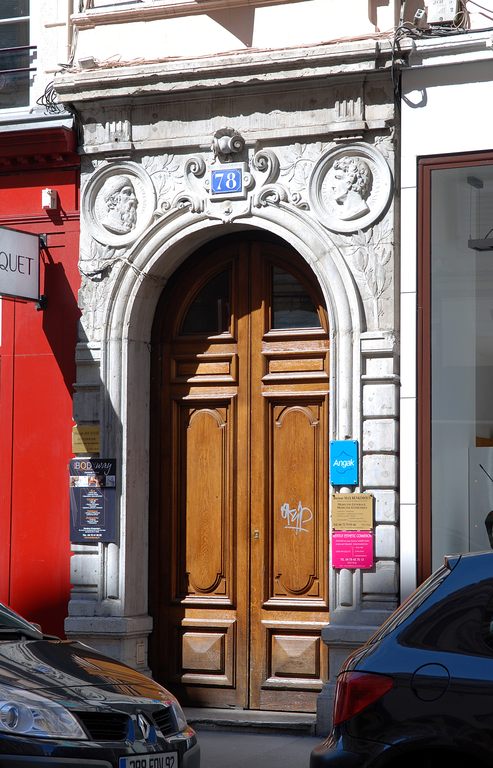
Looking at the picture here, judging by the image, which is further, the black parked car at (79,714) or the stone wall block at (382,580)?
the stone wall block at (382,580)

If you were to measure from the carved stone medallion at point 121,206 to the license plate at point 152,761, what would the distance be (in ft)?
17.9

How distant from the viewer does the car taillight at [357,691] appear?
5.47 m

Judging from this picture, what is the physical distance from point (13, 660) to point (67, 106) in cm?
605

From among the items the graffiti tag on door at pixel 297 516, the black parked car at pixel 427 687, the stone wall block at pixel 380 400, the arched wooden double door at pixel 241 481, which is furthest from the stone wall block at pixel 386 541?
the black parked car at pixel 427 687

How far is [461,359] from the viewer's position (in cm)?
1020

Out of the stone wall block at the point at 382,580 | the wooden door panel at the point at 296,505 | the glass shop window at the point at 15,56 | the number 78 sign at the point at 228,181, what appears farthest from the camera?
the glass shop window at the point at 15,56

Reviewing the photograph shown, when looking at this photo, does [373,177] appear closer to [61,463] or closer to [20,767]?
[61,463]

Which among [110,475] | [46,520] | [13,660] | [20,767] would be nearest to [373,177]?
[110,475]

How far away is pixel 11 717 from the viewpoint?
6113mm

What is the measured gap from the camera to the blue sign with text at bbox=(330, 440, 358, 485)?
10117 mm

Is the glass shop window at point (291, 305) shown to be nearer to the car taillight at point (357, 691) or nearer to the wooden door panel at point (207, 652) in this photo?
the wooden door panel at point (207, 652)

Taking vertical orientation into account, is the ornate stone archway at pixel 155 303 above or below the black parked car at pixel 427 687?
above

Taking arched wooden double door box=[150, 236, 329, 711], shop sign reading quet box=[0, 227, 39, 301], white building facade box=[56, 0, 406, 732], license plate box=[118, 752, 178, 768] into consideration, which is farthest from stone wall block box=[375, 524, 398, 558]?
shop sign reading quet box=[0, 227, 39, 301]

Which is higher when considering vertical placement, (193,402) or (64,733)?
(193,402)
